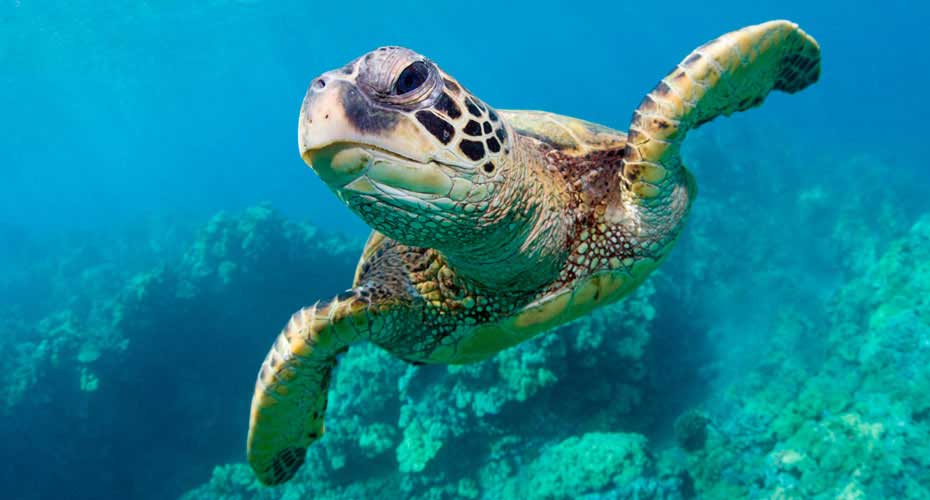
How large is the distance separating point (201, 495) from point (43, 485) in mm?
3115

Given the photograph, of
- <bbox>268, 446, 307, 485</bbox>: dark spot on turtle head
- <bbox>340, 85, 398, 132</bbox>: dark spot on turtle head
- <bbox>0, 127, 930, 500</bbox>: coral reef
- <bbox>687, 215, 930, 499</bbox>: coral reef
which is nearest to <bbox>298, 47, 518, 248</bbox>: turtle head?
<bbox>340, 85, 398, 132</bbox>: dark spot on turtle head

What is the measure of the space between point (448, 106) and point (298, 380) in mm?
1538

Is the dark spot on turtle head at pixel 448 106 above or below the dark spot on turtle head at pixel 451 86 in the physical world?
below

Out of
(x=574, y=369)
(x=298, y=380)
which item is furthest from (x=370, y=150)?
(x=574, y=369)

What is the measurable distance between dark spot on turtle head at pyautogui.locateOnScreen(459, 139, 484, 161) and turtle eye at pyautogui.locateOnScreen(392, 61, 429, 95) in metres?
0.19

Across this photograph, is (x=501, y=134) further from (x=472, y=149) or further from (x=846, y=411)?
(x=846, y=411)

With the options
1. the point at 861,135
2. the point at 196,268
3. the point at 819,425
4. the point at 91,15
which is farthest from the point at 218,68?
the point at 819,425

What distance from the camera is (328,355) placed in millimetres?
2242

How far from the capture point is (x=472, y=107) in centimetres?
141

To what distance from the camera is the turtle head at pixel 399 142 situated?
1.18 metres

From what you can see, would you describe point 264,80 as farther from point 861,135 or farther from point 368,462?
point 368,462

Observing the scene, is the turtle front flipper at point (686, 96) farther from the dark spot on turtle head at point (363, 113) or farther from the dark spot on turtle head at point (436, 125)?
the dark spot on turtle head at point (363, 113)

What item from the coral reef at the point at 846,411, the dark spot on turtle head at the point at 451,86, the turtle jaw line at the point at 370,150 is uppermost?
the dark spot on turtle head at the point at 451,86

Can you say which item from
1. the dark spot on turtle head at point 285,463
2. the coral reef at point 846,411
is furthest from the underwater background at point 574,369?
the dark spot on turtle head at point 285,463
